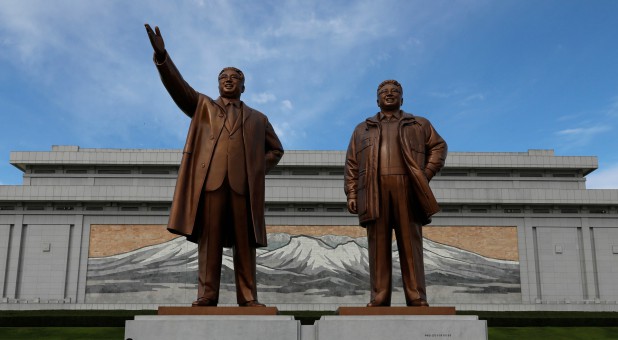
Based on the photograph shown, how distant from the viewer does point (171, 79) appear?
5738 mm

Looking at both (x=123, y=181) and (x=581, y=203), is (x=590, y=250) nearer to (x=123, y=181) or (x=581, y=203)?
(x=581, y=203)

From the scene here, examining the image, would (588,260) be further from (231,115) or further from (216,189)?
(216,189)

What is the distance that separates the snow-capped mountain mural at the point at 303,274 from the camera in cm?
2341

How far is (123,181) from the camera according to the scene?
2892 cm

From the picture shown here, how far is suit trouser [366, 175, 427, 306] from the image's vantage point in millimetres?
5922

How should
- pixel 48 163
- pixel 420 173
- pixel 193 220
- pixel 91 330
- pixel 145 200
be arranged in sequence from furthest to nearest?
pixel 48 163 < pixel 145 200 < pixel 91 330 < pixel 420 173 < pixel 193 220

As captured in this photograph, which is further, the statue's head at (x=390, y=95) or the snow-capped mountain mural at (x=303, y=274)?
the snow-capped mountain mural at (x=303, y=274)

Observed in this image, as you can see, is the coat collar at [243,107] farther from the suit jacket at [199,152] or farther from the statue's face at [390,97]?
the statue's face at [390,97]

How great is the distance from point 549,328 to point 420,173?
12028 mm

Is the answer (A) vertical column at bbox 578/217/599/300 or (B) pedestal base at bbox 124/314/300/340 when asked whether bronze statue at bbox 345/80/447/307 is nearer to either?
(B) pedestal base at bbox 124/314/300/340

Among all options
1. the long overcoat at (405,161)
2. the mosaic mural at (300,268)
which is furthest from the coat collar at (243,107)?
the mosaic mural at (300,268)

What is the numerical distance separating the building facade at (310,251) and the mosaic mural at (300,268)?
41 mm

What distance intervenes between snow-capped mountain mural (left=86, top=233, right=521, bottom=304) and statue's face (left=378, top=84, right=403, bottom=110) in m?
17.7

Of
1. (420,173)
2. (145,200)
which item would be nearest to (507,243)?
(145,200)
